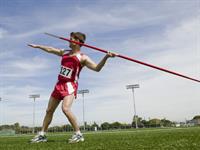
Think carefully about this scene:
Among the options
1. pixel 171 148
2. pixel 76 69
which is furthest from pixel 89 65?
pixel 171 148

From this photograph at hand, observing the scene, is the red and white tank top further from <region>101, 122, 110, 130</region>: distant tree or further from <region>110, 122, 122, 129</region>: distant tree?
<region>110, 122, 122, 129</region>: distant tree

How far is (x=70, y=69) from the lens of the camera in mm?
7297

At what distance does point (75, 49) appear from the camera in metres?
7.56

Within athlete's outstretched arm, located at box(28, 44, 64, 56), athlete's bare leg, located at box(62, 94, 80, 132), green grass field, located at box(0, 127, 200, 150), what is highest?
athlete's outstretched arm, located at box(28, 44, 64, 56)

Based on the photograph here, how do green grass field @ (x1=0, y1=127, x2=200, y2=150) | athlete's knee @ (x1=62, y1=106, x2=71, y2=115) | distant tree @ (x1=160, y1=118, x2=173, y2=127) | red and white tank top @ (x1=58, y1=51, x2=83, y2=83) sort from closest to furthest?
1. green grass field @ (x1=0, y1=127, x2=200, y2=150)
2. athlete's knee @ (x1=62, y1=106, x2=71, y2=115)
3. red and white tank top @ (x1=58, y1=51, x2=83, y2=83)
4. distant tree @ (x1=160, y1=118, x2=173, y2=127)

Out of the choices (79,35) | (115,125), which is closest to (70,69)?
(79,35)

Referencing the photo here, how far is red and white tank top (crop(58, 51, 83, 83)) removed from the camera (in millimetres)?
7277

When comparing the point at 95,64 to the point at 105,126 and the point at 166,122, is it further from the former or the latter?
the point at 166,122

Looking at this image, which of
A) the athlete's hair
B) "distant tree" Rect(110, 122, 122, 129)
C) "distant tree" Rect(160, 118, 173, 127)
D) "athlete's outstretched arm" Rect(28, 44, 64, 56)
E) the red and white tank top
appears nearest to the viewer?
the red and white tank top

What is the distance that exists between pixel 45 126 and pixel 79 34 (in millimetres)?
2422

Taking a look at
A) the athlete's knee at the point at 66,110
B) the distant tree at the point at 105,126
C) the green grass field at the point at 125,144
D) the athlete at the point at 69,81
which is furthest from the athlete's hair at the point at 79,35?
the distant tree at the point at 105,126

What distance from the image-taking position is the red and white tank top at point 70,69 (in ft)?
23.9

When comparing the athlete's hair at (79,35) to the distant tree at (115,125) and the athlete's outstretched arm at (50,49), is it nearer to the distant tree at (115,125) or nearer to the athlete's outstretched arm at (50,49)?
the athlete's outstretched arm at (50,49)

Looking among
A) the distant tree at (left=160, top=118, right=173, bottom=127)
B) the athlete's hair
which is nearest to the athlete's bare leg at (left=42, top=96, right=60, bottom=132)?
the athlete's hair
